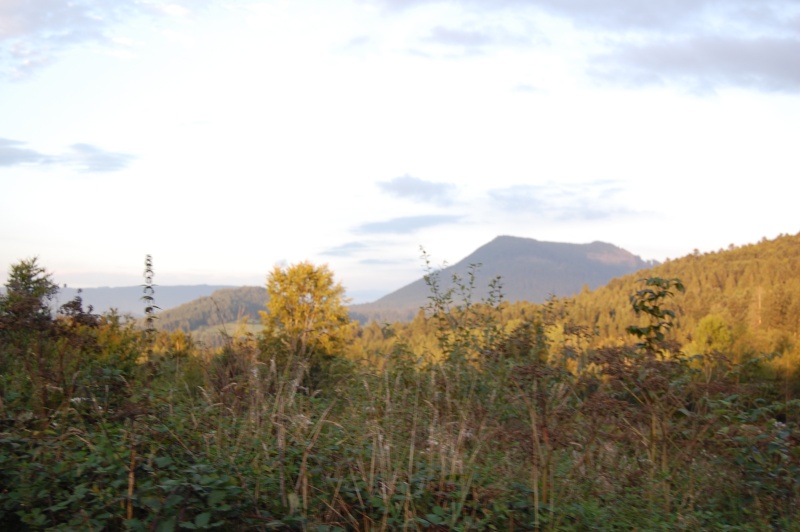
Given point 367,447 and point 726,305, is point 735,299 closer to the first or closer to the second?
point 726,305

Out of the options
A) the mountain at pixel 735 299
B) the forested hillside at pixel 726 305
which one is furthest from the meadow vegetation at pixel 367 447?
the mountain at pixel 735 299

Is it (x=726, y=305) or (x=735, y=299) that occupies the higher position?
(x=735, y=299)

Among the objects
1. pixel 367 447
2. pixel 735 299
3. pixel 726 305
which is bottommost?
pixel 367 447

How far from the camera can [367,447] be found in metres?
3.73

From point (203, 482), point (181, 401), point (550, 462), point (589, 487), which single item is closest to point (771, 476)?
point (589, 487)

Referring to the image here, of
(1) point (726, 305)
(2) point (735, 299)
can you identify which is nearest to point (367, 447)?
(1) point (726, 305)

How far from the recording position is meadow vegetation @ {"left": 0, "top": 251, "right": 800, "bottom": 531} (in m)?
3.02

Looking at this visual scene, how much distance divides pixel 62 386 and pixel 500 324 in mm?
5038

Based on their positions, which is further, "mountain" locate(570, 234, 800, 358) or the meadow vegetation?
"mountain" locate(570, 234, 800, 358)

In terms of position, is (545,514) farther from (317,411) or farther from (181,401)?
(181,401)

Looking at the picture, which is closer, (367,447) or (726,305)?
(367,447)

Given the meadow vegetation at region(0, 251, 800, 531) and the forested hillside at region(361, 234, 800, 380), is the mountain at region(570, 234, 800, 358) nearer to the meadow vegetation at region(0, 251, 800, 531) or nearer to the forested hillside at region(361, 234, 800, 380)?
the forested hillside at region(361, 234, 800, 380)

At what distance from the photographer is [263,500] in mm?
3148

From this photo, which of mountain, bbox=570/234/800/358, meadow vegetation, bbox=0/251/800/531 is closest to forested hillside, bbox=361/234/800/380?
mountain, bbox=570/234/800/358
